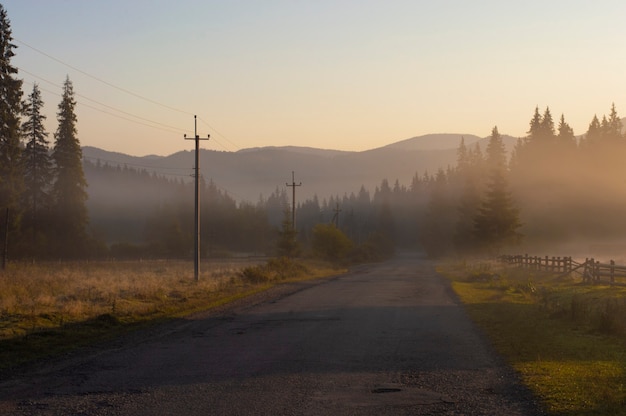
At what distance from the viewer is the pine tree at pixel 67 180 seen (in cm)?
6381

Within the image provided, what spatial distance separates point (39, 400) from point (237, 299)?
1859 centimetres

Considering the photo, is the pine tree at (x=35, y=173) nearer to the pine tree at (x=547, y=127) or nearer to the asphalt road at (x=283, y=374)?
the asphalt road at (x=283, y=374)

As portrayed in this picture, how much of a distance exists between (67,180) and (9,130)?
1694cm

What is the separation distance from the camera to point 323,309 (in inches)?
878

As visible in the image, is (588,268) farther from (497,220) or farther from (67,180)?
(67,180)

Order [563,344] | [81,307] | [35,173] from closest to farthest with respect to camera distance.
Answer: [563,344]
[81,307]
[35,173]

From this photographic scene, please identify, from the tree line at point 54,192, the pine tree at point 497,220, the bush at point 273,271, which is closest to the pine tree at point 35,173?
the tree line at point 54,192

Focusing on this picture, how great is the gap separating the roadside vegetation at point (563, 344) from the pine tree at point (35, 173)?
4790cm

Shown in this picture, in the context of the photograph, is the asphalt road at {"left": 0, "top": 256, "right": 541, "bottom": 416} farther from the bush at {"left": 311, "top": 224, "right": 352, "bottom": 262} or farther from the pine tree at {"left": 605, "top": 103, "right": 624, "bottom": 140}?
the pine tree at {"left": 605, "top": 103, "right": 624, "bottom": 140}

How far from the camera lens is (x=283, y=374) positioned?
10.6 meters

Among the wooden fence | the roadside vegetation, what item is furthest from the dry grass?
the wooden fence

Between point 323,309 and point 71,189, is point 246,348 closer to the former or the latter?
point 323,309

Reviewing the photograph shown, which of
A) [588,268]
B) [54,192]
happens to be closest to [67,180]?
[54,192]

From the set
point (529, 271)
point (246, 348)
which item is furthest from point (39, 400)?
point (529, 271)
